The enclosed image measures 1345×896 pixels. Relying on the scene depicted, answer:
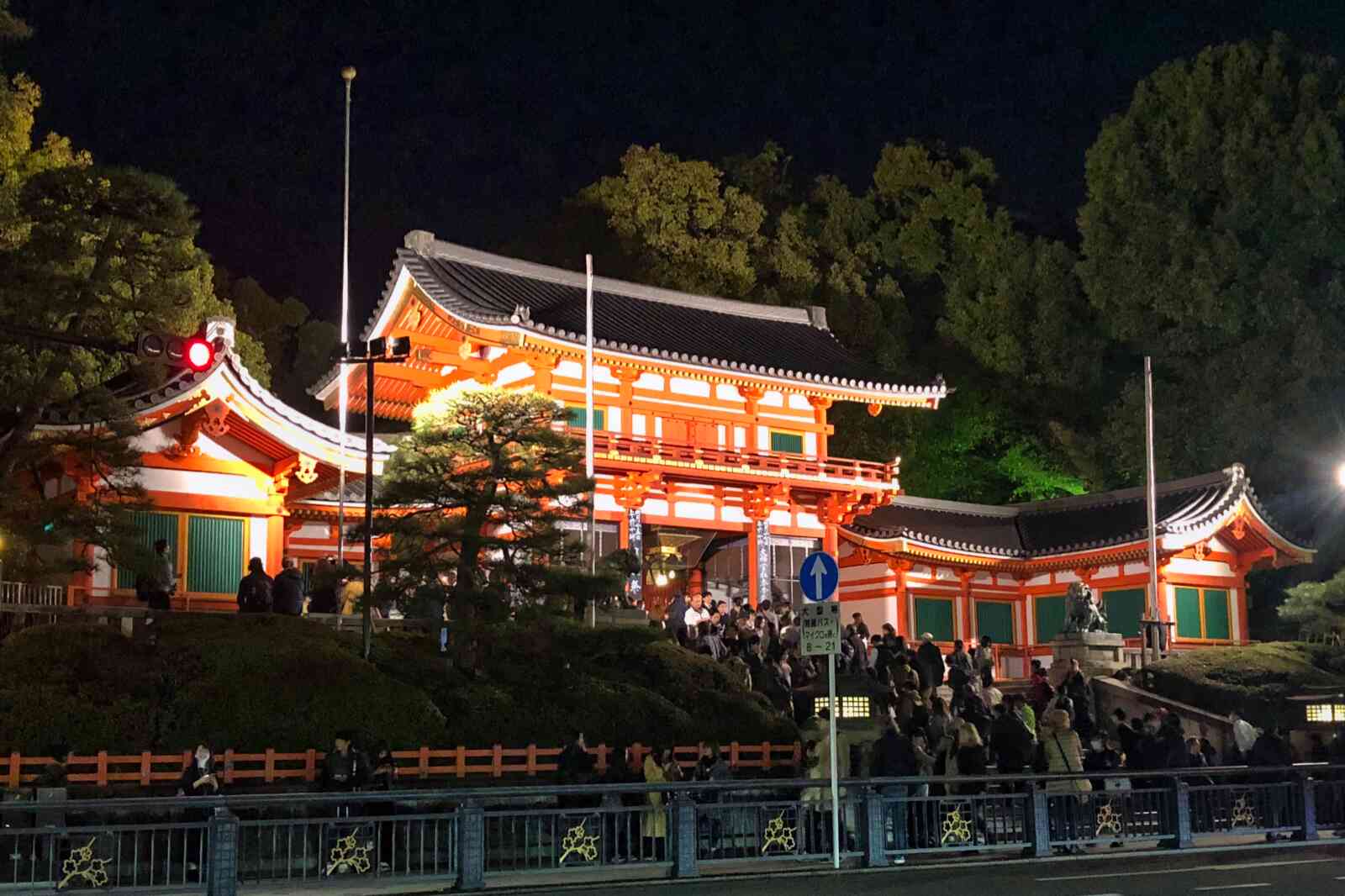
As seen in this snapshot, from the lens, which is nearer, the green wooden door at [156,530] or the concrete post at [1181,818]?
the concrete post at [1181,818]

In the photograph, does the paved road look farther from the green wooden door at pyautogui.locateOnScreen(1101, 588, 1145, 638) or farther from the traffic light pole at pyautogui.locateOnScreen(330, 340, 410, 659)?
the green wooden door at pyautogui.locateOnScreen(1101, 588, 1145, 638)

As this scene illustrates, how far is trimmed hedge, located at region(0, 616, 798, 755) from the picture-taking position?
19.9 metres

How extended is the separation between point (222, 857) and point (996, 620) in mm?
32464

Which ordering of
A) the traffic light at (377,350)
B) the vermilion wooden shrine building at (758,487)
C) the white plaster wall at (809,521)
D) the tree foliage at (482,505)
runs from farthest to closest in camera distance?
the white plaster wall at (809,521), the vermilion wooden shrine building at (758,487), the tree foliage at (482,505), the traffic light at (377,350)

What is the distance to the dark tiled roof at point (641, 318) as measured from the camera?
121 ft

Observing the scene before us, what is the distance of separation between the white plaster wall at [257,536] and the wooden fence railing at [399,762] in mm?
8872

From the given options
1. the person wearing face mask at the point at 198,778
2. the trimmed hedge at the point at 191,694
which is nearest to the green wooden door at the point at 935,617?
the trimmed hedge at the point at 191,694

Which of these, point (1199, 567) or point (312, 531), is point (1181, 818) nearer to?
point (312, 531)

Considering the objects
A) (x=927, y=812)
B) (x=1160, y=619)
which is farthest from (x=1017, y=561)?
(x=927, y=812)

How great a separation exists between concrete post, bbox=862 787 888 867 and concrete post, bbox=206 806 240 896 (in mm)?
6612

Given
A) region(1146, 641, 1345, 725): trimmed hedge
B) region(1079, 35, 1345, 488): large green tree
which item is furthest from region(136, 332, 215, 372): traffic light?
region(1079, 35, 1345, 488): large green tree

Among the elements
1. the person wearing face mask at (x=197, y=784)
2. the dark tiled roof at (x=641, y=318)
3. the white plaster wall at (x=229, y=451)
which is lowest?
the person wearing face mask at (x=197, y=784)

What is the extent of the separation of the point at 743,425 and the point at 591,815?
25.9m

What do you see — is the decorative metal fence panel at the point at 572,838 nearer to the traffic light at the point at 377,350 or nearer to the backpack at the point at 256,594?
the traffic light at the point at 377,350
